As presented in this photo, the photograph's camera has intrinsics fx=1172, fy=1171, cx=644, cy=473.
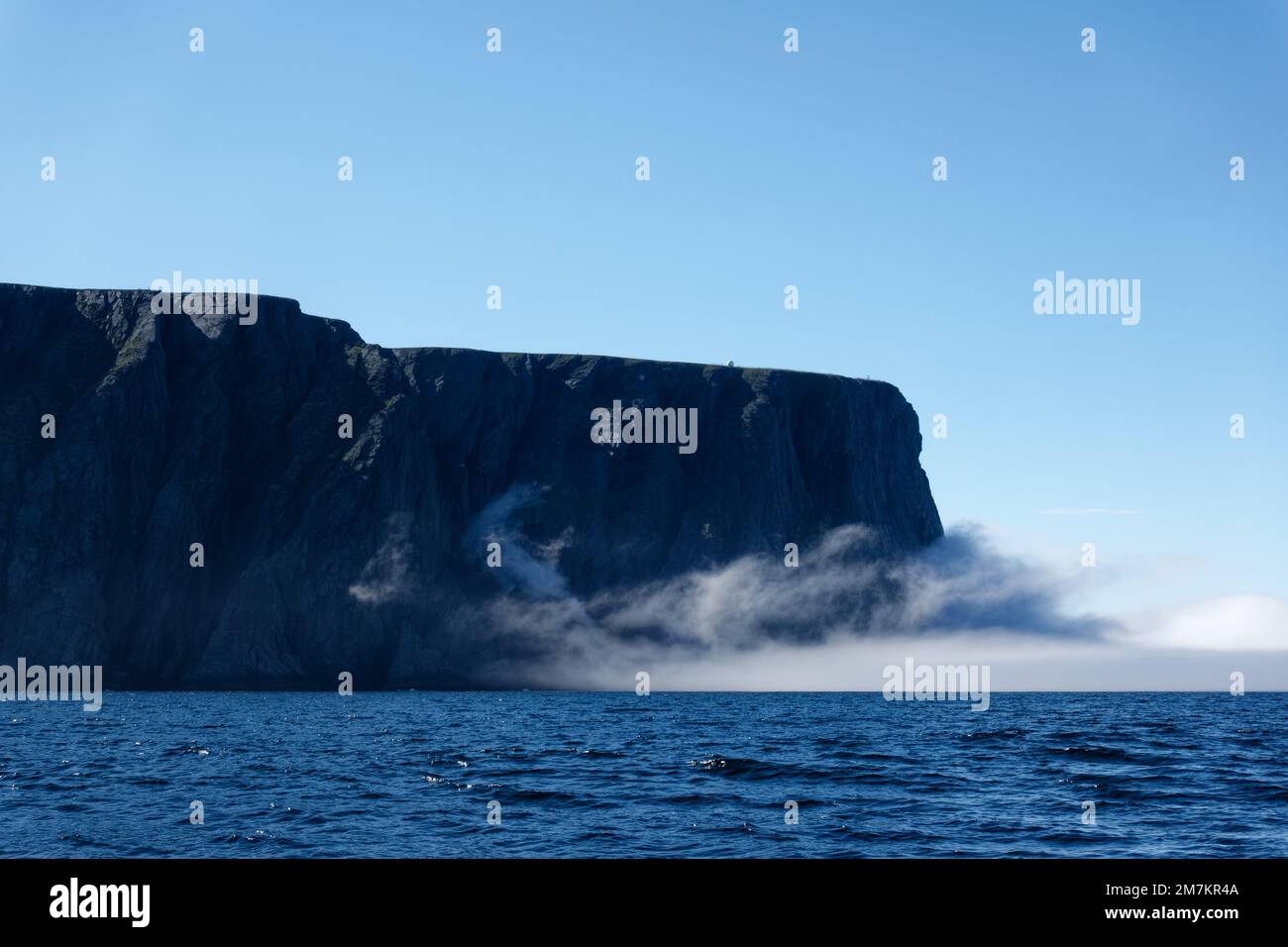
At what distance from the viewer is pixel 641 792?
32406 mm

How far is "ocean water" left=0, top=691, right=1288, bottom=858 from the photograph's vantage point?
80.2 feet

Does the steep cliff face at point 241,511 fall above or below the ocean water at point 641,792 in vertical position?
above

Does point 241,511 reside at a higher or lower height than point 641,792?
higher

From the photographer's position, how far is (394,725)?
66375 millimetres

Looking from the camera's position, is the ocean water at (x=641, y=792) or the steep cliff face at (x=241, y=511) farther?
the steep cliff face at (x=241, y=511)

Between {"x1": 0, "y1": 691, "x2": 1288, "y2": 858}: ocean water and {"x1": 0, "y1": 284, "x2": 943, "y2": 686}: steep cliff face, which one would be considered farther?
{"x1": 0, "y1": 284, "x2": 943, "y2": 686}: steep cliff face

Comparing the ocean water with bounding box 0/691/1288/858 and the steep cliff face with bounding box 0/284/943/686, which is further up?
the steep cliff face with bounding box 0/284/943/686

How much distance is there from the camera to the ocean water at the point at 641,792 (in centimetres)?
2444
